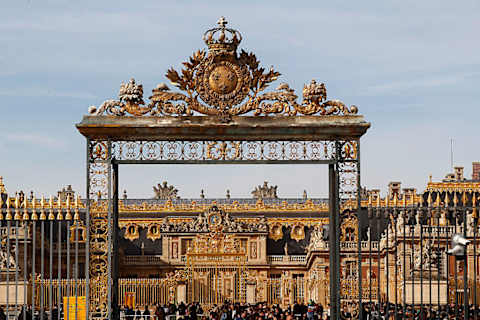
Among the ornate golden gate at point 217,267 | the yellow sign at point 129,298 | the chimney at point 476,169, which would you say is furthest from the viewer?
the chimney at point 476,169

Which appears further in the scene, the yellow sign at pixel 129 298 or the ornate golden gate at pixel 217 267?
the ornate golden gate at pixel 217 267

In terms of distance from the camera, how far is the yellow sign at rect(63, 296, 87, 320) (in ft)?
54.5

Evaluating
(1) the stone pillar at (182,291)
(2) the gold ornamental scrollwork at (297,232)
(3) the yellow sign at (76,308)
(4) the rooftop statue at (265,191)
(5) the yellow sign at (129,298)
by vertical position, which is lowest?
(1) the stone pillar at (182,291)

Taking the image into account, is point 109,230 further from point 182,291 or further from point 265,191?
point 265,191

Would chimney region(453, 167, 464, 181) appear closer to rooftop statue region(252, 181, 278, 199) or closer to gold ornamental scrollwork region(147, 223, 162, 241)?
rooftop statue region(252, 181, 278, 199)

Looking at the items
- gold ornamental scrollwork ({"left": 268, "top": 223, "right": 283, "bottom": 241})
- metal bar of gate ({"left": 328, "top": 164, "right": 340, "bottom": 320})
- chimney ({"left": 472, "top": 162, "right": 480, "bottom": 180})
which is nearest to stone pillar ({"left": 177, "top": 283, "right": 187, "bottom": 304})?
gold ornamental scrollwork ({"left": 268, "top": 223, "right": 283, "bottom": 241})

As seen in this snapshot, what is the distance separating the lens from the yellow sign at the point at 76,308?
54.5 feet

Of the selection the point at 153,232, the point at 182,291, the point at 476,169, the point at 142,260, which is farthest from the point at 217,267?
the point at 476,169

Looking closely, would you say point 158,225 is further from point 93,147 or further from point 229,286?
point 93,147

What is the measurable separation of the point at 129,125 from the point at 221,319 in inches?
332

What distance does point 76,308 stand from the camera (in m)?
16.5

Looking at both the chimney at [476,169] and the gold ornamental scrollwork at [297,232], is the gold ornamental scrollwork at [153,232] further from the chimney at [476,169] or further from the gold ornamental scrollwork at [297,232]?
the chimney at [476,169]

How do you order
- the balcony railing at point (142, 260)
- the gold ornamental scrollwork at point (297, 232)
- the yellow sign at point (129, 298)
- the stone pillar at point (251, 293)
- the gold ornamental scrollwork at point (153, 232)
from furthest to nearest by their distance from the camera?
1. the gold ornamental scrollwork at point (153, 232)
2. the gold ornamental scrollwork at point (297, 232)
3. the balcony railing at point (142, 260)
4. the stone pillar at point (251, 293)
5. the yellow sign at point (129, 298)

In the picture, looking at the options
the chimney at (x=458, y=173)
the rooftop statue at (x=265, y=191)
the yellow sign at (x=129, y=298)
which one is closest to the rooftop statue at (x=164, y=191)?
the rooftop statue at (x=265, y=191)
